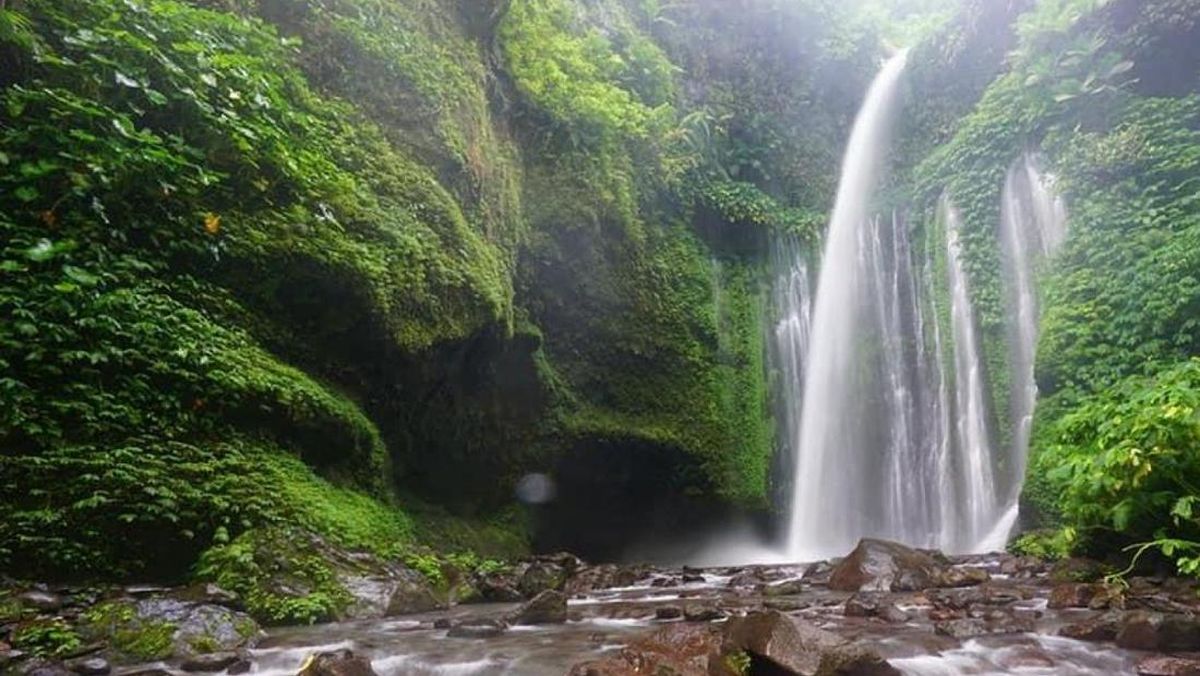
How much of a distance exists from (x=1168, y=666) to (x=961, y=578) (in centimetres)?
337

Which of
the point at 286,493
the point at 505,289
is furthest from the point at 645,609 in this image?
the point at 505,289

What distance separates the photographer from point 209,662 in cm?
432

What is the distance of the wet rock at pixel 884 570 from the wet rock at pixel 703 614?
187cm

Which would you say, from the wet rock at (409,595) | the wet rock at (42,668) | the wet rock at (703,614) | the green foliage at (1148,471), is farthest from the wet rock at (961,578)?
the wet rock at (42,668)

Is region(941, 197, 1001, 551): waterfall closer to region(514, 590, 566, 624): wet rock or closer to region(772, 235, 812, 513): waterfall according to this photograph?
region(772, 235, 812, 513): waterfall

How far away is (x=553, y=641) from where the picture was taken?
5.10 m

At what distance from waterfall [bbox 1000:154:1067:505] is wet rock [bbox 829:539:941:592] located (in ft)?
14.4

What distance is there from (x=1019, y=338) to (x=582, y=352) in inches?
275

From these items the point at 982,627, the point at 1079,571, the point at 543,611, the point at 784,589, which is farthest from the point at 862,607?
the point at 543,611

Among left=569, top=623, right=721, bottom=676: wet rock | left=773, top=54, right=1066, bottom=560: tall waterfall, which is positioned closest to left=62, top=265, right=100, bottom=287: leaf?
left=569, top=623, right=721, bottom=676: wet rock

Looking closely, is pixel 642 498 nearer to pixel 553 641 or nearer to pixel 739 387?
pixel 739 387

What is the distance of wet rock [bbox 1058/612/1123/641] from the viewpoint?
4559mm

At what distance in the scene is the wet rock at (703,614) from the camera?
589cm

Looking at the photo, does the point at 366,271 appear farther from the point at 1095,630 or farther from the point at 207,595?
the point at 1095,630
